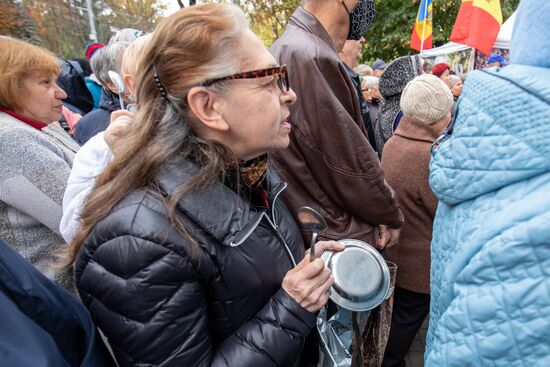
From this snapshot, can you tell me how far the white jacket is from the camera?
4.74ft

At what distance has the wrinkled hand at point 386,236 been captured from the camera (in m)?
2.03

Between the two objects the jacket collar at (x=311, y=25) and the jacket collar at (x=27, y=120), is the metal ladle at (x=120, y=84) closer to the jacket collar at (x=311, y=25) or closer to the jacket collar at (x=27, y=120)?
the jacket collar at (x=27, y=120)

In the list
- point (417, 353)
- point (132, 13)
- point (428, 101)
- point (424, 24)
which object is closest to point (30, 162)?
point (428, 101)

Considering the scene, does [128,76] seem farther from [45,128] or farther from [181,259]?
[181,259]

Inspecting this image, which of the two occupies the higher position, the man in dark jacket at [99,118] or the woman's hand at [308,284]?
the woman's hand at [308,284]

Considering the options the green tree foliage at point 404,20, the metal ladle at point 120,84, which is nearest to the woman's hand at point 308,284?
the metal ladle at point 120,84

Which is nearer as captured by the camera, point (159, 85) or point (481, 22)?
point (159, 85)

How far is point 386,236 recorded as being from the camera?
205cm

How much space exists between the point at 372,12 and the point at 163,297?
2083 mm

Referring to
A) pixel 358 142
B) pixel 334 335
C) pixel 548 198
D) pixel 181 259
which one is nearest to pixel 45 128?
pixel 181 259

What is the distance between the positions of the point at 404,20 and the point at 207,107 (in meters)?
15.8

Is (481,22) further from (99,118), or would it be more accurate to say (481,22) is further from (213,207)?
(213,207)

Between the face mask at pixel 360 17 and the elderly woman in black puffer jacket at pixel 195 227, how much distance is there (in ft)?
3.97

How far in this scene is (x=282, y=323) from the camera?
1.07 m
